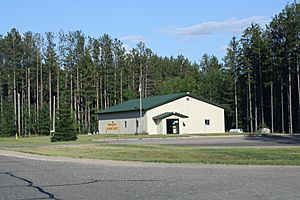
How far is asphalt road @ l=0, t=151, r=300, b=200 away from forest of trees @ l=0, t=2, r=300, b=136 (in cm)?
6204

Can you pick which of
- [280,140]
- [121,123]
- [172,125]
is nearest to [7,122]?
[121,123]

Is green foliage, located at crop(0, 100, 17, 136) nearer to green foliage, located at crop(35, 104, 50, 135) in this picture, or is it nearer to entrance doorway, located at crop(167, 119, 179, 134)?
green foliage, located at crop(35, 104, 50, 135)

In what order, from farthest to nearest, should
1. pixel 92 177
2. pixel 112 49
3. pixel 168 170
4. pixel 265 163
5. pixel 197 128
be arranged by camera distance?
pixel 112 49 < pixel 197 128 < pixel 265 163 < pixel 168 170 < pixel 92 177

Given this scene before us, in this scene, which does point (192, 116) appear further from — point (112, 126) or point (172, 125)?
point (112, 126)

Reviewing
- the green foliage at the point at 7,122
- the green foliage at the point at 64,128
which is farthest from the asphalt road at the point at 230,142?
the green foliage at the point at 7,122

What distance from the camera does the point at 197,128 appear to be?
7150cm

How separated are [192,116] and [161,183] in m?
57.4

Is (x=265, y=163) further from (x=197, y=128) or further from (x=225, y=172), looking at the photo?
(x=197, y=128)

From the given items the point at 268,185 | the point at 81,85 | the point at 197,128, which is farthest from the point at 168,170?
the point at 81,85

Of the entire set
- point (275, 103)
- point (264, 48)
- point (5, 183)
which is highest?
point (264, 48)

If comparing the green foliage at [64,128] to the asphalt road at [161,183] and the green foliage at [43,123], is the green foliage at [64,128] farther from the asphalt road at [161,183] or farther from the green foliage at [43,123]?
the green foliage at [43,123]

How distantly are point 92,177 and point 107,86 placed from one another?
89208 mm

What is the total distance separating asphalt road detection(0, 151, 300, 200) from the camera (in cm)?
1179

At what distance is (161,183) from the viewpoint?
47.2 ft
